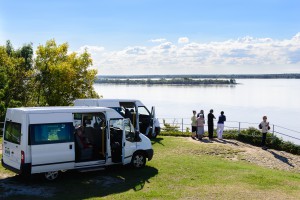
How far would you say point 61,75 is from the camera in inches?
1318

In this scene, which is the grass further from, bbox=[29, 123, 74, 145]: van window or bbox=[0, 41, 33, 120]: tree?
bbox=[0, 41, 33, 120]: tree

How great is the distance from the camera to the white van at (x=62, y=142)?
1103cm

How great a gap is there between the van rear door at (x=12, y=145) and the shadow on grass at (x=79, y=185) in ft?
2.05

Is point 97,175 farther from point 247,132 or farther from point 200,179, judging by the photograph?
point 247,132

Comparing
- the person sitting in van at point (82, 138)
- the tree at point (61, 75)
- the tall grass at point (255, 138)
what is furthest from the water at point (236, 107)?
the person sitting in van at point (82, 138)

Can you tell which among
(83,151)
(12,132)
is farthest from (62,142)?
(12,132)

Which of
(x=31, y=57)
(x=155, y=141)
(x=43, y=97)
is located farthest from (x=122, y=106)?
(x=31, y=57)

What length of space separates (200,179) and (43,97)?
84.7ft

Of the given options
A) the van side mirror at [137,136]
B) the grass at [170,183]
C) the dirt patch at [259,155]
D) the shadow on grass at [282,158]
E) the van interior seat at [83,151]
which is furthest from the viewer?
the shadow on grass at [282,158]

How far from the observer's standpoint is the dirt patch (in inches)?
677

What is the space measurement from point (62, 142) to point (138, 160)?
3.16 meters

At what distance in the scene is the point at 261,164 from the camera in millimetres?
16922

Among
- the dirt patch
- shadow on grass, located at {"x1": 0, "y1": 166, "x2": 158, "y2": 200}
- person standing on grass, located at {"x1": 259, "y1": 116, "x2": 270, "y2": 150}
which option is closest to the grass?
shadow on grass, located at {"x1": 0, "y1": 166, "x2": 158, "y2": 200}

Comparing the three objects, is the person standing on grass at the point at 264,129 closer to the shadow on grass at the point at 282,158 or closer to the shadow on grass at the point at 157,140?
the shadow on grass at the point at 282,158
